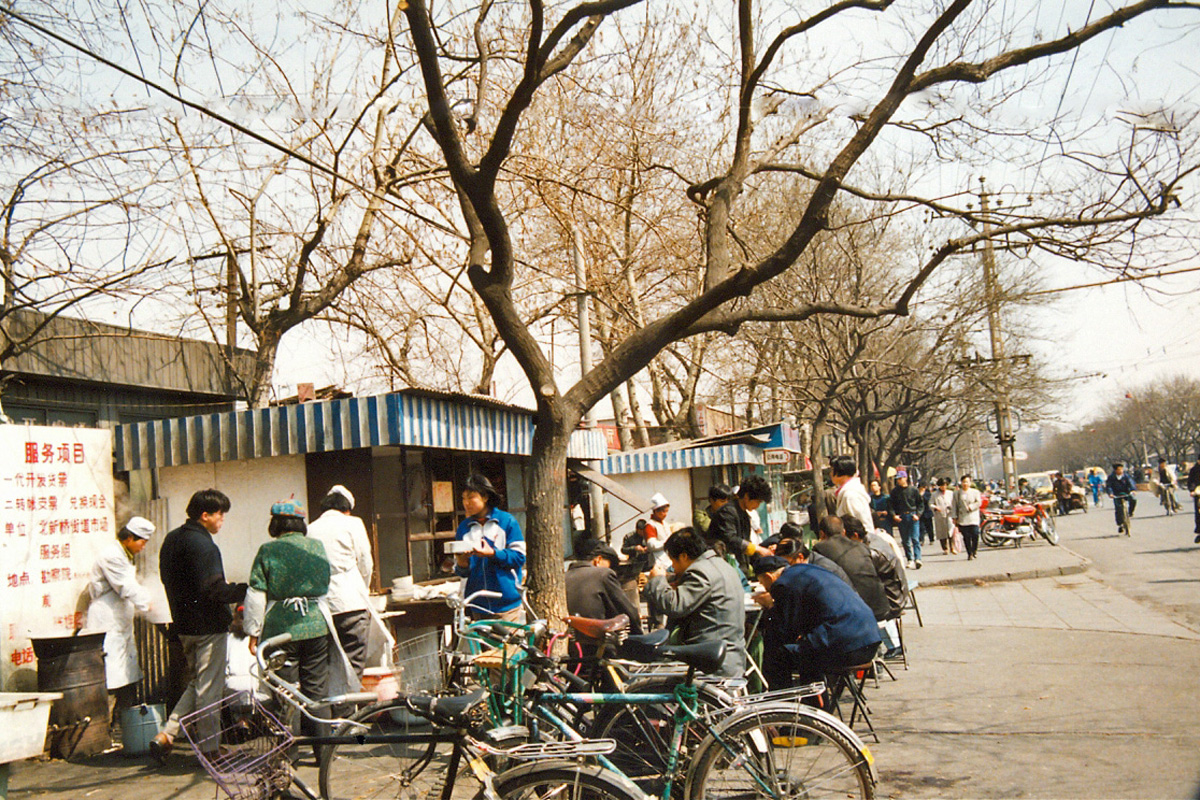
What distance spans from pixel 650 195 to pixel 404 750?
12.3 meters

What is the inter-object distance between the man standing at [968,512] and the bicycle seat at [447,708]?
17.2 meters

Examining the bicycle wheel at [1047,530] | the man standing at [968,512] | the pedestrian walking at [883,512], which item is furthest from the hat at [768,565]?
the bicycle wheel at [1047,530]

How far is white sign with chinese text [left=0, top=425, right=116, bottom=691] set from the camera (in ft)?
24.6

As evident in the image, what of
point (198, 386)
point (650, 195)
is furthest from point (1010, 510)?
point (198, 386)

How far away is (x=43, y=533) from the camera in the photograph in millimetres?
7773

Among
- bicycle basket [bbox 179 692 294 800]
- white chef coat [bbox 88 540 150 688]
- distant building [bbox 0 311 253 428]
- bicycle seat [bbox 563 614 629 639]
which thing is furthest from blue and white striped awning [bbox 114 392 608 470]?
bicycle basket [bbox 179 692 294 800]

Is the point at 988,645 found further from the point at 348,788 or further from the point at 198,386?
the point at 198,386

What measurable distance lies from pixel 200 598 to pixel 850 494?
6078 mm

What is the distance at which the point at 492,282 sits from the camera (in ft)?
25.0

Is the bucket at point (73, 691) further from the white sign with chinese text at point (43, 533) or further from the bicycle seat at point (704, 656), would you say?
the bicycle seat at point (704, 656)

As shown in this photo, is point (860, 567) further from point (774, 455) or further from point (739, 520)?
point (774, 455)

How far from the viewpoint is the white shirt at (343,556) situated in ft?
22.3

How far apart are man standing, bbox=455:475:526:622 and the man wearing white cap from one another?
8.77 feet

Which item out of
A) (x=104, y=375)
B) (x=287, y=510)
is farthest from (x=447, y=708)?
(x=104, y=375)
